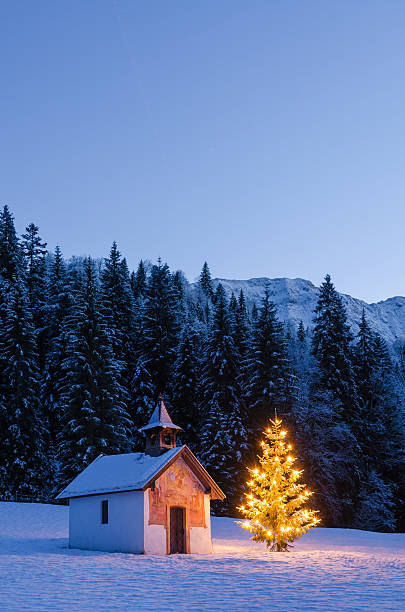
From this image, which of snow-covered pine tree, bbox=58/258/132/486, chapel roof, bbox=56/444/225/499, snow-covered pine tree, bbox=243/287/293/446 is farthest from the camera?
snow-covered pine tree, bbox=243/287/293/446

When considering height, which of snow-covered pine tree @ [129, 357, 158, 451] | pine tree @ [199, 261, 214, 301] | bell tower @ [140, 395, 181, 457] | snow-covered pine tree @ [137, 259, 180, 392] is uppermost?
pine tree @ [199, 261, 214, 301]

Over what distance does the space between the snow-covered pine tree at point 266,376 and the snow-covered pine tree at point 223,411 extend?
1.14 meters

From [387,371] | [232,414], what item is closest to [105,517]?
[232,414]

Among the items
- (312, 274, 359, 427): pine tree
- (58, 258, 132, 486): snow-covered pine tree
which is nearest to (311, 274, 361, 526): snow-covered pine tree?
(312, 274, 359, 427): pine tree

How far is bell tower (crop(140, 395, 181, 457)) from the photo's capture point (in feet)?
102

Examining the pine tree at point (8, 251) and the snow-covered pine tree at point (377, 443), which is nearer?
the snow-covered pine tree at point (377, 443)

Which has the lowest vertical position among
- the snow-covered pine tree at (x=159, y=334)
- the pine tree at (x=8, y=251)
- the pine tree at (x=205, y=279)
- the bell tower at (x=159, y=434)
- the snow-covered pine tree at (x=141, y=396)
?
the bell tower at (x=159, y=434)

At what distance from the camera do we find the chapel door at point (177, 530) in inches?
1133

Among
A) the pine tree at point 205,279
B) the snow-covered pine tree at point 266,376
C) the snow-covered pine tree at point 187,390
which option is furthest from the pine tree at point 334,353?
the pine tree at point 205,279

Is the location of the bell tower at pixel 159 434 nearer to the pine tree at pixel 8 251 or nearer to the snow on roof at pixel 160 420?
the snow on roof at pixel 160 420

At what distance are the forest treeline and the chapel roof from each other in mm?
11565

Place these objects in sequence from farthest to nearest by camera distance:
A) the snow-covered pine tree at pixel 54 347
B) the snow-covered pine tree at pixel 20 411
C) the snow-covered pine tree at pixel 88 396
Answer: the snow-covered pine tree at pixel 54 347, the snow-covered pine tree at pixel 20 411, the snow-covered pine tree at pixel 88 396

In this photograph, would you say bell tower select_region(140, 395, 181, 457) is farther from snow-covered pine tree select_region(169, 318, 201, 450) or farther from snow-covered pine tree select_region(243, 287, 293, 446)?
snow-covered pine tree select_region(169, 318, 201, 450)

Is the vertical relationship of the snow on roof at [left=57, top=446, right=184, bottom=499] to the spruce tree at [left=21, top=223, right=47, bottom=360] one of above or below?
below
